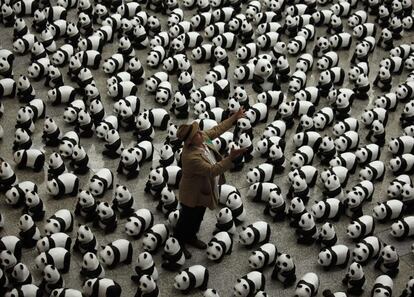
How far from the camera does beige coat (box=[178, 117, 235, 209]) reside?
689cm

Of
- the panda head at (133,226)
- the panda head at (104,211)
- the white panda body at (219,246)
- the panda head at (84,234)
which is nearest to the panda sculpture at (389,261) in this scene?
the white panda body at (219,246)

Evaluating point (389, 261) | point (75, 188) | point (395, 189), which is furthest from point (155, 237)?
point (395, 189)

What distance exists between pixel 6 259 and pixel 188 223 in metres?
1.84

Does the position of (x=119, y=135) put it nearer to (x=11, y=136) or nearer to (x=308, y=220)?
(x=11, y=136)

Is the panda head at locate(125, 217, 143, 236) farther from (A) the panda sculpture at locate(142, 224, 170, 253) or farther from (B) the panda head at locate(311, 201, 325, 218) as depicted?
(B) the panda head at locate(311, 201, 325, 218)

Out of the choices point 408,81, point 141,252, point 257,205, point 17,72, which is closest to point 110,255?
point 141,252

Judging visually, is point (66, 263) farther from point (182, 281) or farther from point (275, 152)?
point (275, 152)

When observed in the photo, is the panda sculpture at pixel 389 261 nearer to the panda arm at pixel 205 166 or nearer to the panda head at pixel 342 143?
the panda head at pixel 342 143

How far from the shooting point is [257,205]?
839 cm

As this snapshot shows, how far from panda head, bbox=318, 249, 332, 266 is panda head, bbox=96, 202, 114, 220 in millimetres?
2253

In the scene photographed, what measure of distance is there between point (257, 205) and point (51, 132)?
261 cm

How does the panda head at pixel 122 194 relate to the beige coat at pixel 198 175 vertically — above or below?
below

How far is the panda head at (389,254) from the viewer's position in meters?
7.59

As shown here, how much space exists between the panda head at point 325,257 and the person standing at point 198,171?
1305 mm
